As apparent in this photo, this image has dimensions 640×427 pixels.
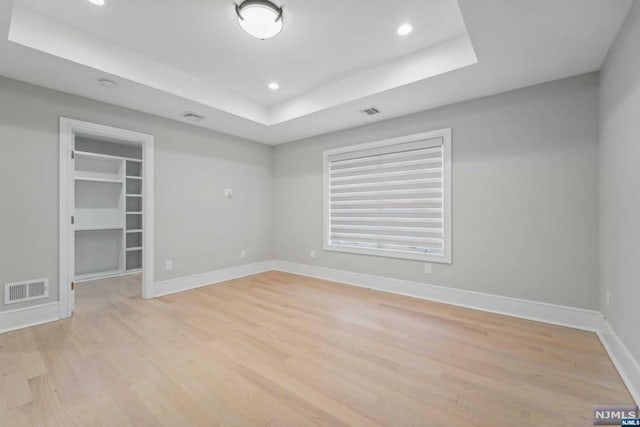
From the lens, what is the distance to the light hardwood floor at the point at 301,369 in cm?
154

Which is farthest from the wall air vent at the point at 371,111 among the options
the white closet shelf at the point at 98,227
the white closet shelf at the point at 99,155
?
the white closet shelf at the point at 98,227

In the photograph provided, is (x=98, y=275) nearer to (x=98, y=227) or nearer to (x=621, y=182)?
(x=98, y=227)

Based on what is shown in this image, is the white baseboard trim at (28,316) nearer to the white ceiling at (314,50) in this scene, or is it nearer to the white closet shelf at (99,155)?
the white ceiling at (314,50)

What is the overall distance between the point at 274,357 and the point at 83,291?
3.65 meters

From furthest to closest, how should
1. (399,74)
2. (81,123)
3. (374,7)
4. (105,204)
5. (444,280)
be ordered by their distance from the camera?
(105,204)
(444,280)
(81,123)
(399,74)
(374,7)

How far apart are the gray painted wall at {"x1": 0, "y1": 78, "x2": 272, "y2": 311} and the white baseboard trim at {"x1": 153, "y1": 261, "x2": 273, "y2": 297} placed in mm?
87

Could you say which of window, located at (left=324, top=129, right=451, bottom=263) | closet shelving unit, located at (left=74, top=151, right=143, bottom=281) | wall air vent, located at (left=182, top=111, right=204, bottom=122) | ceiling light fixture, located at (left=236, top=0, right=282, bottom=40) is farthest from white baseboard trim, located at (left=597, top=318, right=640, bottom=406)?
closet shelving unit, located at (left=74, top=151, right=143, bottom=281)

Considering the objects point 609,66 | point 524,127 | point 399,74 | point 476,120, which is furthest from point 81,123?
point 609,66

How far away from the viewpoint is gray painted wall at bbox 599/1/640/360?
1726mm

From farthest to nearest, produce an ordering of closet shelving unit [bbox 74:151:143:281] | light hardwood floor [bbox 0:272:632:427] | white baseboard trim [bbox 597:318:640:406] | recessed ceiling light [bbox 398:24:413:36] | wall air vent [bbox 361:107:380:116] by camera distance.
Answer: closet shelving unit [bbox 74:151:143:281]
wall air vent [bbox 361:107:380:116]
recessed ceiling light [bbox 398:24:413:36]
white baseboard trim [bbox 597:318:640:406]
light hardwood floor [bbox 0:272:632:427]

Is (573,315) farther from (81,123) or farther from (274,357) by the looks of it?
(81,123)

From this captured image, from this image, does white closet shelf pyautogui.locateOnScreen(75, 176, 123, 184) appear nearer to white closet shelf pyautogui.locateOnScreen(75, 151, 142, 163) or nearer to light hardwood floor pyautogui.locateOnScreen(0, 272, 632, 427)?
white closet shelf pyautogui.locateOnScreen(75, 151, 142, 163)

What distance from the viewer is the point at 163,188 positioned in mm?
3793

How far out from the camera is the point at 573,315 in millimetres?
2631
